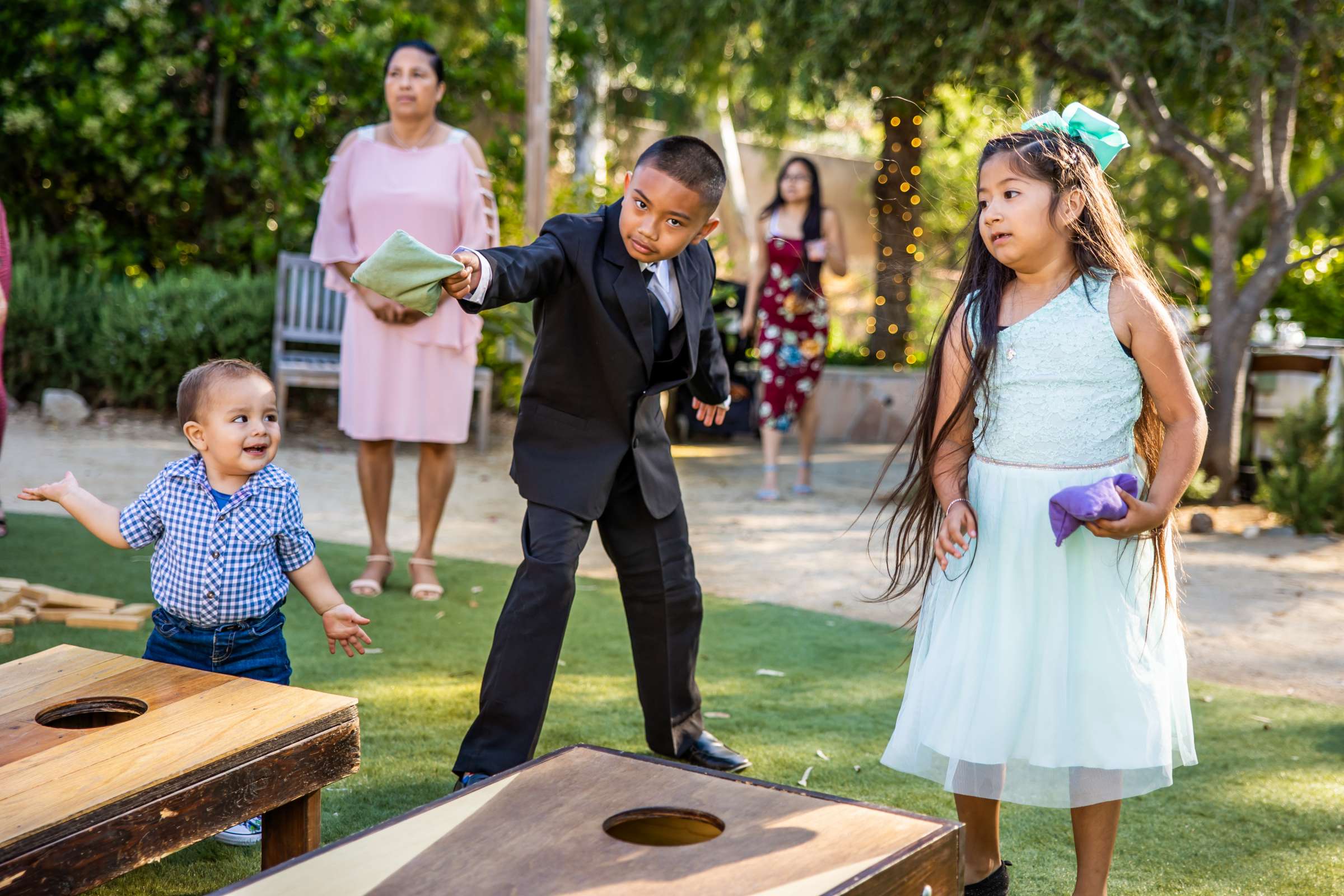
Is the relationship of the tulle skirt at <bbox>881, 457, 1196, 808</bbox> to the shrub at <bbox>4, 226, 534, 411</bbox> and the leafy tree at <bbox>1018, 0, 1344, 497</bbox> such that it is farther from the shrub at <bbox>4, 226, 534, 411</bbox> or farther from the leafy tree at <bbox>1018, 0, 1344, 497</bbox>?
the shrub at <bbox>4, 226, 534, 411</bbox>

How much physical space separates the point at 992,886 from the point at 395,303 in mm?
3107

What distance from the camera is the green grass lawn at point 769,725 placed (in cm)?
280

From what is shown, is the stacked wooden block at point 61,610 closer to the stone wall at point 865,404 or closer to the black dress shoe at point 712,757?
the black dress shoe at point 712,757

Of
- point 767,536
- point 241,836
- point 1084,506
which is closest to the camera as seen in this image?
point 1084,506

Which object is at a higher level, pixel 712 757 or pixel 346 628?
pixel 346 628

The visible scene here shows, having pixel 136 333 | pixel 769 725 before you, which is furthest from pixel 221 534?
pixel 136 333

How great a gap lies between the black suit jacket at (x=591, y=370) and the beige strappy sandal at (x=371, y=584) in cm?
200

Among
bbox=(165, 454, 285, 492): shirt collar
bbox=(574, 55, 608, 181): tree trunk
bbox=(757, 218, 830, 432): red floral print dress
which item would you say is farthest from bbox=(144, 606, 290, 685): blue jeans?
bbox=(574, 55, 608, 181): tree trunk

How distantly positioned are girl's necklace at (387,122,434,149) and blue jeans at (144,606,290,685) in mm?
2497

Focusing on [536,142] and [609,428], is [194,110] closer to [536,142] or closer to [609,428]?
[536,142]

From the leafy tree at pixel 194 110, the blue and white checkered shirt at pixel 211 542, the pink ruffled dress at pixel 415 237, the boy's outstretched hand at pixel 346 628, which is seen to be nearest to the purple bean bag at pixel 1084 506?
the boy's outstretched hand at pixel 346 628

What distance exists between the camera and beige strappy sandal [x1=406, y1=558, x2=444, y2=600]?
16.2 ft

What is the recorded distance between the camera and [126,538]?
8.87ft

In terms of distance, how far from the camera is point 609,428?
3.05 meters
